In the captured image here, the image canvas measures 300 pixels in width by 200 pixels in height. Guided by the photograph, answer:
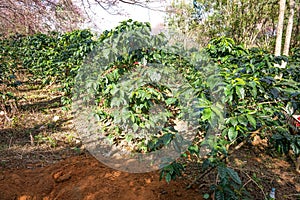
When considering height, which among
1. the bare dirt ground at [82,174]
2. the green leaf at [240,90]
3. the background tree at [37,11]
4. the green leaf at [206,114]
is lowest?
the bare dirt ground at [82,174]

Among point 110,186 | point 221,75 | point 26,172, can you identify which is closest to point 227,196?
point 221,75

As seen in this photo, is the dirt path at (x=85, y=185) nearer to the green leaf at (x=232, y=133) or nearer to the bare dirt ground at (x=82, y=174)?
the bare dirt ground at (x=82, y=174)

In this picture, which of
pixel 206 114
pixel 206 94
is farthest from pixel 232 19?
pixel 206 114

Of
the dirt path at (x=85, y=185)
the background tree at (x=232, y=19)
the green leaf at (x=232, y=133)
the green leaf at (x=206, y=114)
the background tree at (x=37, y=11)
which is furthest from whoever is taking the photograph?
the background tree at (x=232, y=19)

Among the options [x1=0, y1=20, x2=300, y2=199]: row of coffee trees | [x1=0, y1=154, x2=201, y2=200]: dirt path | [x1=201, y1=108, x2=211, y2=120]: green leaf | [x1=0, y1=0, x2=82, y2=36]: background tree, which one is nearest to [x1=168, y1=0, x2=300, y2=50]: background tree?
[x1=0, y1=0, x2=82, y2=36]: background tree

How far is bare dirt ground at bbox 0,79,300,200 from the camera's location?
185 centimetres

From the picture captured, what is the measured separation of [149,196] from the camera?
1770 millimetres

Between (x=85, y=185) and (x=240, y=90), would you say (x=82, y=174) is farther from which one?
(x=240, y=90)

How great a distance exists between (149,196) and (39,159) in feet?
5.41

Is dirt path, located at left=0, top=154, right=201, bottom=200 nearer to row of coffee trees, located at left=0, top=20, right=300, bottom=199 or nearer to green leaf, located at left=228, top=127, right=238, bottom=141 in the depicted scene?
row of coffee trees, located at left=0, top=20, right=300, bottom=199

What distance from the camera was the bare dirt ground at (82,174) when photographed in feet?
6.07

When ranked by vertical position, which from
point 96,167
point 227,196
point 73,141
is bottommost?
point 73,141

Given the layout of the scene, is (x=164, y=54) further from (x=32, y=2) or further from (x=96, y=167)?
(x=32, y=2)

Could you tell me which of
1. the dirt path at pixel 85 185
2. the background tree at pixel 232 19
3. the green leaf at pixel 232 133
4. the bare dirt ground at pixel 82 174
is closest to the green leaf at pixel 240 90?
the green leaf at pixel 232 133
